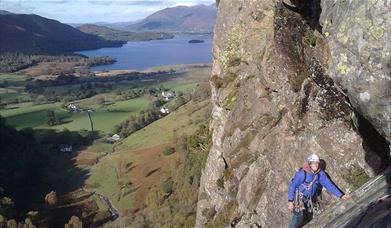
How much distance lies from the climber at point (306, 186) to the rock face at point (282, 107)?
4.35 feet

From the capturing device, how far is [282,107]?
20.4m

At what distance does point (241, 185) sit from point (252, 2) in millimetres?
9639

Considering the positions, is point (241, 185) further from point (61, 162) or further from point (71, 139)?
point (71, 139)

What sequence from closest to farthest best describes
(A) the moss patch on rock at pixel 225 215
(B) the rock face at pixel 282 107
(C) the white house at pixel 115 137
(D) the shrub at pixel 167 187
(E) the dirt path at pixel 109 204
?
(B) the rock face at pixel 282 107 → (A) the moss patch on rock at pixel 225 215 → (D) the shrub at pixel 167 187 → (E) the dirt path at pixel 109 204 → (C) the white house at pixel 115 137

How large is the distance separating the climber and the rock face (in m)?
1.33

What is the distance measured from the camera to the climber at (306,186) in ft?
41.9

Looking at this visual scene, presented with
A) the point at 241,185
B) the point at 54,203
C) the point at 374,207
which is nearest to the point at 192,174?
the point at 54,203

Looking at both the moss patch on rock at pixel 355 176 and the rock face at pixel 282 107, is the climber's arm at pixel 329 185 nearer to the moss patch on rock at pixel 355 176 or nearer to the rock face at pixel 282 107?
the rock face at pixel 282 107

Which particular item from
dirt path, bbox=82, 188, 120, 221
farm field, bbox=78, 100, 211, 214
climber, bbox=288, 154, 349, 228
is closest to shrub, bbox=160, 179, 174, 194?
farm field, bbox=78, 100, 211, 214

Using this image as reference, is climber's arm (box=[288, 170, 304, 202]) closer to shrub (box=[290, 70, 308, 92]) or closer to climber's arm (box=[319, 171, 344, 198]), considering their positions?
climber's arm (box=[319, 171, 344, 198])

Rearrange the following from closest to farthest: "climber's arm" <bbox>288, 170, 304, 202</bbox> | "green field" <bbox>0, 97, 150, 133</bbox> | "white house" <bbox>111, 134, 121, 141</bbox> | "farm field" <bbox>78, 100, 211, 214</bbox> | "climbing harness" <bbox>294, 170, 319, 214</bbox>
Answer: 1. "climber's arm" <bbox>288, 170, 304, 202</bbox>
2. "climbing harness" <bbox>294, 170, 319, 214</bbox>
3. "farm field" <bbox>78, 100, 211, 214</bbox>
4. "white house" <bbox>111, 134, 121, 141</bbox>
5. "green field" <bbox>0, 97, 150, 133</bbox>

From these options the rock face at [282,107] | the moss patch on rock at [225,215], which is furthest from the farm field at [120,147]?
the moss patch on rock at [225,215]

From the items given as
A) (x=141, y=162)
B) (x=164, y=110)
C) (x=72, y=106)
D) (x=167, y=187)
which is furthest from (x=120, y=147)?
(x=72, y=106)

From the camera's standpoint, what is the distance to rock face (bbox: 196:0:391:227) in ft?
30.9
